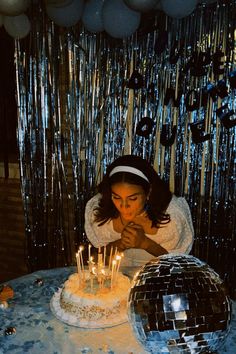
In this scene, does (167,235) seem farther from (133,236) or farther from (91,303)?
(91,303)

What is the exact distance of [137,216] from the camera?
3.12 meters

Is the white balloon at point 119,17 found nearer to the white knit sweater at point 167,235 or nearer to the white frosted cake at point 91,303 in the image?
the white knit sweater at point 167,235

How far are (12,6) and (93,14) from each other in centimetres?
72

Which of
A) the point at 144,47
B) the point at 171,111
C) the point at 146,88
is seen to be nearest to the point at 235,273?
the point at 171,111

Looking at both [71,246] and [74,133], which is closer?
[74,133]

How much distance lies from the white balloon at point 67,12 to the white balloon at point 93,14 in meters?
0.05

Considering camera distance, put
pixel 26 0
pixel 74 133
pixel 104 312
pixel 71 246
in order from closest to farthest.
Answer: pixel 104 312, pixel 26 0, pixel 74 133, pixel 71 246

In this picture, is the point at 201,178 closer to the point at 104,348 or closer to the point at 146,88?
the point at 146,88

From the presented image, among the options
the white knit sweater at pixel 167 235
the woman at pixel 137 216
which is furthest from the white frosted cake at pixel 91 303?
the white knit sweater at pixel 167 235

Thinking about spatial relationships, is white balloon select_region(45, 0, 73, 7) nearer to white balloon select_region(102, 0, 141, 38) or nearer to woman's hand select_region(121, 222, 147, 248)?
white balloon select_region(102, 0, 141, 38)

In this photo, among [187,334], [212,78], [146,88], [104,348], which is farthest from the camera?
[146,88]

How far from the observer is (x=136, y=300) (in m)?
1.48

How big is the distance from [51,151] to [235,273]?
2.27m

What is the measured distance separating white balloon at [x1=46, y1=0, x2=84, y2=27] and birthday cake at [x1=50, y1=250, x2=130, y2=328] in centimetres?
222
